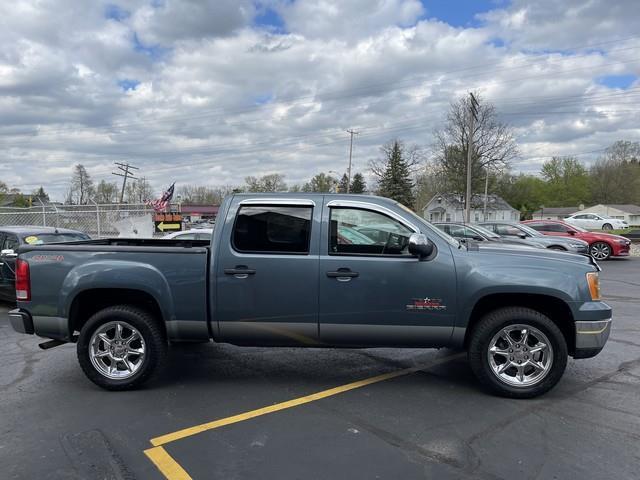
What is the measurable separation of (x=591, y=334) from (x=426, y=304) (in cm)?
147

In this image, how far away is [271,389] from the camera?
14.9ft

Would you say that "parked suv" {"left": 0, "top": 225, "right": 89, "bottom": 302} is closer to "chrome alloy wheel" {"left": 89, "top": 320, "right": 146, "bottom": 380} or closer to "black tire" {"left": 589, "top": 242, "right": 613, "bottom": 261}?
"chrome alloy wheel" {"left": 89, "top": 320, "right": 146, "bottom": 380}

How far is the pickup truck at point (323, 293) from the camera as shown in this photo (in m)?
4.20

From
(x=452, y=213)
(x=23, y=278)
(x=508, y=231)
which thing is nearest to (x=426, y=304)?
(x=23, y=278)

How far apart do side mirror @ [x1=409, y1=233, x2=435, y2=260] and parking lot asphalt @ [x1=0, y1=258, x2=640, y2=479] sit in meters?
1.34

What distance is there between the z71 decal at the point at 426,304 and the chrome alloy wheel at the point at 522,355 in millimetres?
584

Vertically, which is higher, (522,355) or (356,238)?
(356,238)

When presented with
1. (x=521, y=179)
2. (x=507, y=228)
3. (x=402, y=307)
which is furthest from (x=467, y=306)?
(x=521, y=179)

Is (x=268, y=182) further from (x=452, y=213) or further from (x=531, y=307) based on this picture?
(x=531, y=307)

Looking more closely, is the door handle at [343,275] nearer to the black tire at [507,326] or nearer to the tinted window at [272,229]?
the tinted window at [272,229]

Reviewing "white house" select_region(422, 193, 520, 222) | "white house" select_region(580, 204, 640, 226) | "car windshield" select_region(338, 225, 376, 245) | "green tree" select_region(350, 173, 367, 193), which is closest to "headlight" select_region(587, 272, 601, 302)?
"car windshield" select_region(338, 225, 376, 245)

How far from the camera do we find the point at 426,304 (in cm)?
421

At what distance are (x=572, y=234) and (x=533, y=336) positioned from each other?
15586mm

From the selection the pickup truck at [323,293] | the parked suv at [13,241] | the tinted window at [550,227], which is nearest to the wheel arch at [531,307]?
the pickup truck at [323,293]
